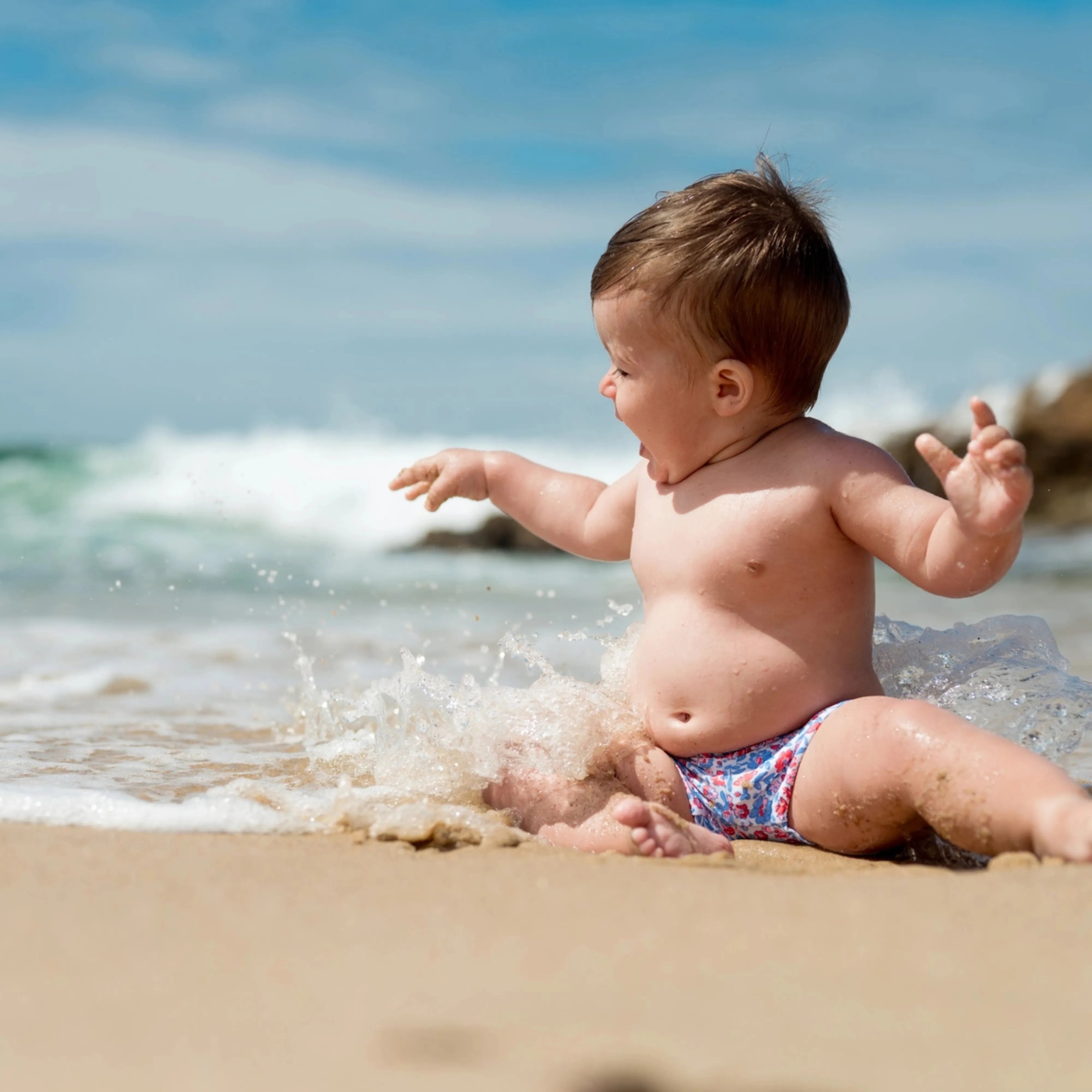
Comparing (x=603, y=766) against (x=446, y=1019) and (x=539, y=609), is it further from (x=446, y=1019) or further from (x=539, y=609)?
(x=539, y=609)

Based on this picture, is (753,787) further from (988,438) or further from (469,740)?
(988,438)

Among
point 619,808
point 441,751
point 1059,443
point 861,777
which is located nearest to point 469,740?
point 441,751

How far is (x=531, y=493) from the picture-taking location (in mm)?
2812

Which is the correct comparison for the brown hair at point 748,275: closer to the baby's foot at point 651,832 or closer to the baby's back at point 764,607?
the baby's back at point 764,607

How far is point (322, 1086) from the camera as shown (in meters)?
0.99

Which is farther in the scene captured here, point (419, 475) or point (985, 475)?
point (419, 475)

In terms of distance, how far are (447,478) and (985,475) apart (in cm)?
130

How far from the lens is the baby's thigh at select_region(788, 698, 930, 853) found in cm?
194

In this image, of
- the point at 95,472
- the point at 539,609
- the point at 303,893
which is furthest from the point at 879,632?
the point at 95,472

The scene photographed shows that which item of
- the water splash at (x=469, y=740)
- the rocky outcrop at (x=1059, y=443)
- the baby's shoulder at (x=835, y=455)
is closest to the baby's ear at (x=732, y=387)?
the baby's shoulder at (x=835, y=455)

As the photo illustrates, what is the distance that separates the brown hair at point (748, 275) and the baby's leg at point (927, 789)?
Result: 64 cm

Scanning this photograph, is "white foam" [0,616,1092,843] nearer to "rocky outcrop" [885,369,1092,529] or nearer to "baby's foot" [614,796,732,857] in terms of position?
"baby's foot" [614,796,732,857]

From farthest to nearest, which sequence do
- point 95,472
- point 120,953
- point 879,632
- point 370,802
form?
point 95,472, point 879,632, point 370,802, point 120,953

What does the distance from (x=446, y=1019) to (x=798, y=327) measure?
59.1 inches
